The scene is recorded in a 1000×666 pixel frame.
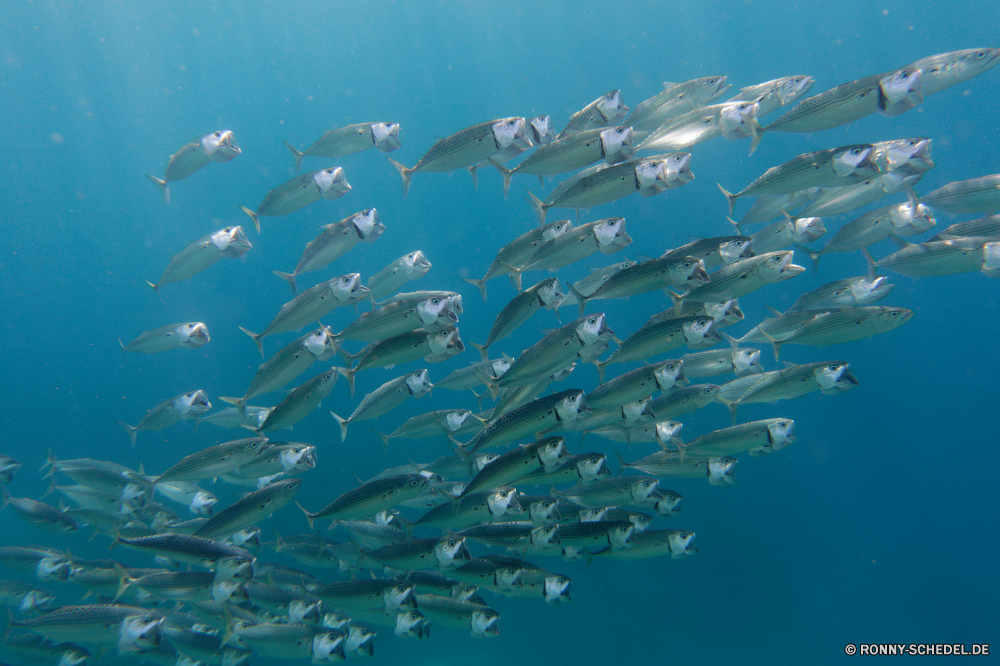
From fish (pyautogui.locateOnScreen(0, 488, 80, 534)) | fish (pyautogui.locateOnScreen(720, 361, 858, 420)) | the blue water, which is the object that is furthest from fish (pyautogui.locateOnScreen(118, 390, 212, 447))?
the blue water

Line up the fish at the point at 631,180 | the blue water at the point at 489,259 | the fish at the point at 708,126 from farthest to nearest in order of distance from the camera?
the blue water at the point at 489,259
the fish at the point at 708,126
the fish at the point at 631,180

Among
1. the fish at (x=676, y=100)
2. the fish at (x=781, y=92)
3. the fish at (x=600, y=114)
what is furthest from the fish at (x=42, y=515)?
the fish at (x=781, y=92)

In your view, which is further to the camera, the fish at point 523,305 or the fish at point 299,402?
the fish at point 299,402

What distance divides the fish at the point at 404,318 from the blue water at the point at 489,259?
26.0 feet

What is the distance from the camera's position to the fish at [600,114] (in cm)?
340

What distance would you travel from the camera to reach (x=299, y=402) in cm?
324

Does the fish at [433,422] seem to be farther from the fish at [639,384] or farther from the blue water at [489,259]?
the blue water at [489,259]

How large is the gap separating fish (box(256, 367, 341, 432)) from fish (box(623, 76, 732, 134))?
347cm

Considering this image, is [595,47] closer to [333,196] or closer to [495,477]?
[333,196]

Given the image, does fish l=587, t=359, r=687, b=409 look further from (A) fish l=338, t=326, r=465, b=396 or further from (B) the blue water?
(B) the blue water

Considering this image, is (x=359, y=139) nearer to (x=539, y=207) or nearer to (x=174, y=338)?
(x=539, y=207)

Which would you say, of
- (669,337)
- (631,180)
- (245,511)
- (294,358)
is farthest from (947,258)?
(245,511)

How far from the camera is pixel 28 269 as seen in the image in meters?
11.0

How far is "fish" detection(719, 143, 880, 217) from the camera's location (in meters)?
2.80
